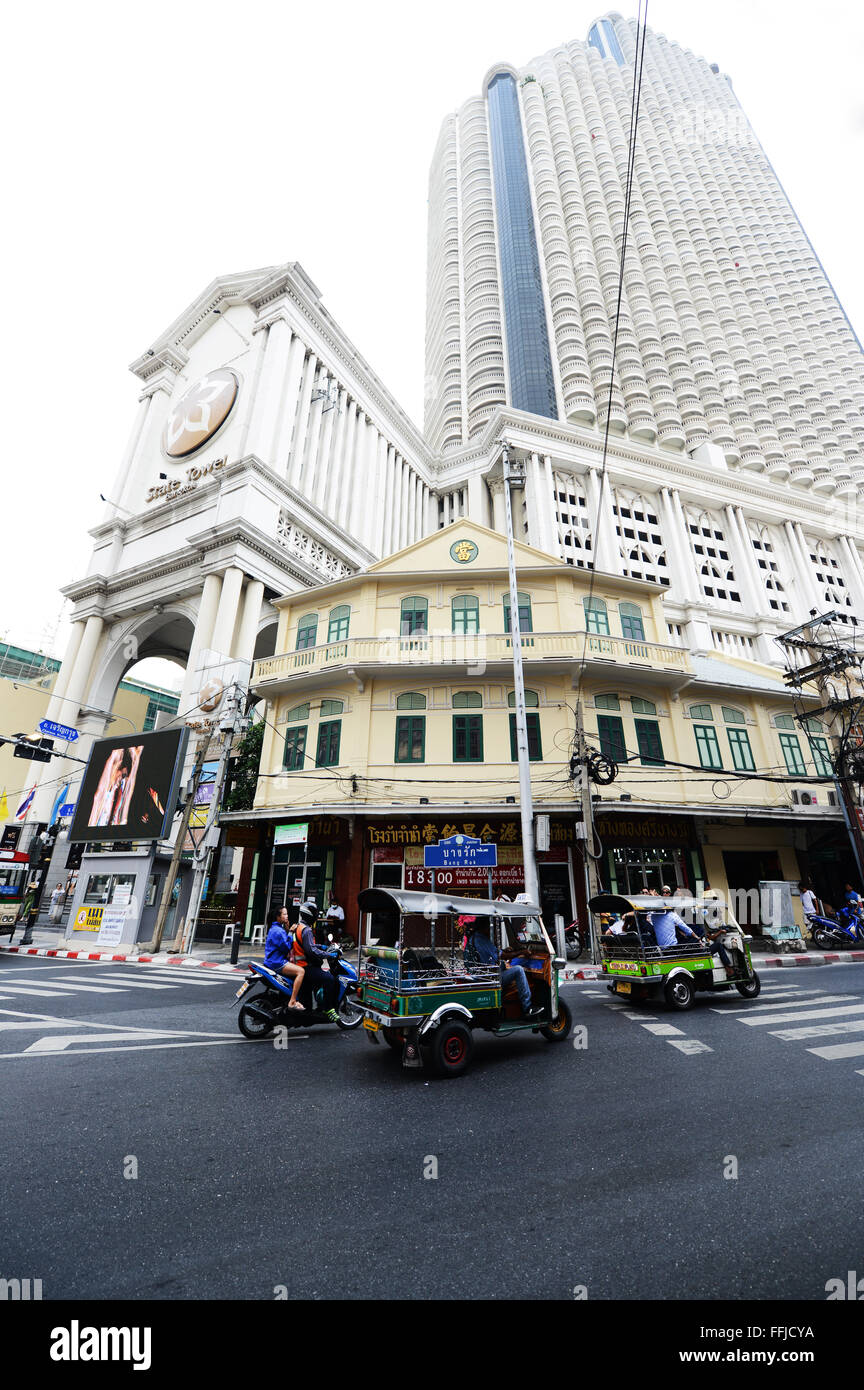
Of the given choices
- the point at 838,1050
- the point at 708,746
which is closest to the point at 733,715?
the point at 708,746

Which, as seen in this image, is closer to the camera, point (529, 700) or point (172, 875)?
point (172, 875)

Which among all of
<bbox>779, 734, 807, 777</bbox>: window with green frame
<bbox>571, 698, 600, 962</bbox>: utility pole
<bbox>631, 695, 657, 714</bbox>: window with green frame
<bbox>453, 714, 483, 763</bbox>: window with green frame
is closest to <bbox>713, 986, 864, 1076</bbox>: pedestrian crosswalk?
<bbox>571, 698, 600, 962</bbox>: utility pole

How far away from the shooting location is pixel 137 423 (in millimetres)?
53562

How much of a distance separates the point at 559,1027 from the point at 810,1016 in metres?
4.26

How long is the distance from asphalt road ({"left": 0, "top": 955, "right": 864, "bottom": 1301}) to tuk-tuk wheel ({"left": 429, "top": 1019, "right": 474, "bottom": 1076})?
0.21 m

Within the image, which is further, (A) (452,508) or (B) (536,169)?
(B) (536,169)

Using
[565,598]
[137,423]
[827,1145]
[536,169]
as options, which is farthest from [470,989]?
[536,169]

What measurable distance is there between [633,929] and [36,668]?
217 ft

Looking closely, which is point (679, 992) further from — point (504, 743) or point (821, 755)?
point (821, 755)

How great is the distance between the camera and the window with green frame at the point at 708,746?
71.4 feet

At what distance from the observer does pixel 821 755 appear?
23.4 meters
